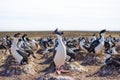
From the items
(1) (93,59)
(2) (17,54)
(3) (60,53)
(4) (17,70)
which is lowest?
(4) (17,70)

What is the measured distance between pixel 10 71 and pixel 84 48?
1024 cm

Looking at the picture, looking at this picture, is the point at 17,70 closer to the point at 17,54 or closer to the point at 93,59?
the point at 17,54

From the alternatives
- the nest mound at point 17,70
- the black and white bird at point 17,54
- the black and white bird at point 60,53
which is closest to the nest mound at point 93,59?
the black and white bird at point 17,54

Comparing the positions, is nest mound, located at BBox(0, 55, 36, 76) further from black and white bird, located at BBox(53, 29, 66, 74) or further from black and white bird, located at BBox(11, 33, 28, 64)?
black and white bird, located at BBox(53, 29, 66, 74)

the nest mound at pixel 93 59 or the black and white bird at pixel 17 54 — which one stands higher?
the black and white bird at pixel 17 54

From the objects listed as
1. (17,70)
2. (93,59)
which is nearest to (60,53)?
(17,70)

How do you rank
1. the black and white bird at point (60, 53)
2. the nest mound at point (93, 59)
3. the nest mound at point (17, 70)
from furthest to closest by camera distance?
the nest mound at point (93, 59) < the nest mound at point (17, 70) < the black and white bird at point (60, 53)

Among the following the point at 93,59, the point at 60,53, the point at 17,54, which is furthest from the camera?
the point at 93,59

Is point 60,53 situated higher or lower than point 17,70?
higher

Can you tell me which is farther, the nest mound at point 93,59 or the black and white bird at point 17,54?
the nest mound at point 93,59

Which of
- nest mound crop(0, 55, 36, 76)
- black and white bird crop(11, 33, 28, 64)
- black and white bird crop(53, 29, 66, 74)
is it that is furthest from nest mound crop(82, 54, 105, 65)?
black and white bird crop(53, 29, 66, 74)

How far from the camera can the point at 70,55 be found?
22766 millimetres

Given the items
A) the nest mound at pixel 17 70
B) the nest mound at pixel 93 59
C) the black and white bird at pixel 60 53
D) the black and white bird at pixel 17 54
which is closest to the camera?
the black and white bird at pixel 60 53

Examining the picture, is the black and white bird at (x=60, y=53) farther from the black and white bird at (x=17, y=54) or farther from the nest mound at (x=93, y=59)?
the nest mound at (x=93, y=59)
